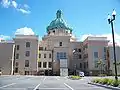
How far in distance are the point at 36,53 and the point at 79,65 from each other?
56.2 ft

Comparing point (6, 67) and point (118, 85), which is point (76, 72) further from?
point (118, 85)

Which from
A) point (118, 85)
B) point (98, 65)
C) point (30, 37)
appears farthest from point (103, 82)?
point (30, 37)

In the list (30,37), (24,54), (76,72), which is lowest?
(76,72)

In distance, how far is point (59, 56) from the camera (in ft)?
260

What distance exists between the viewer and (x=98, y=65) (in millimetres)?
74750

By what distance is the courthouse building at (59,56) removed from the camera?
→ 246 feet

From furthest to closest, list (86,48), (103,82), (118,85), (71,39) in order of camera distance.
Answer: (71,39) → (86,48) → (103,82) → (118,85)

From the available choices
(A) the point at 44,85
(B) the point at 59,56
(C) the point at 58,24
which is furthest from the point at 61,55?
(A) the point at 44,85

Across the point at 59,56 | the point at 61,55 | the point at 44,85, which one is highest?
the point at 61,55

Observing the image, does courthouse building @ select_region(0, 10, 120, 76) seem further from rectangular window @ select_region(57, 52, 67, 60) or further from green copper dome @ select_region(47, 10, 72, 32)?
green copper dome @ select_region(47, 10, 72, 32)

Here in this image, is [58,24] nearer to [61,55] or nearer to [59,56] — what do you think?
[61,55]

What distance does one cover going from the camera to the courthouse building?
75.1m

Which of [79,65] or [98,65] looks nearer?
[98,65]

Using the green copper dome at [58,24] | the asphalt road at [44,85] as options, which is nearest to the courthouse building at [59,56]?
Answer: the green copper dome at [58,24]
